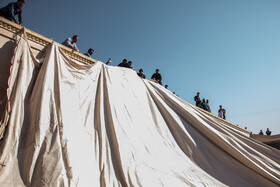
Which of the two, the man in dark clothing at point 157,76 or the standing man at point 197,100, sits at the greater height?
the man in dark clothing at point 157,76

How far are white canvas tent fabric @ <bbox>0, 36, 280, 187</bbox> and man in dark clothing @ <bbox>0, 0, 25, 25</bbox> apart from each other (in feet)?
2.20

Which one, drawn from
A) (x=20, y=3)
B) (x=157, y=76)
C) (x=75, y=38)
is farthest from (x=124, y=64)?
(x=20, y=3)

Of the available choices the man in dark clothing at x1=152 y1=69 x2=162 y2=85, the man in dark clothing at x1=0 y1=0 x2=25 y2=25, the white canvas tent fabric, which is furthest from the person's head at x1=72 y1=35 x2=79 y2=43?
the man in dark clothing at x1=152 y1=69 x2=162 y2=85

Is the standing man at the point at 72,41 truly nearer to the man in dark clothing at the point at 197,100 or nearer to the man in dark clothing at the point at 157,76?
the man in dark clothing at the point at 157,76

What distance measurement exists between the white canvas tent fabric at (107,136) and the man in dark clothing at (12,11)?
67 centimetres

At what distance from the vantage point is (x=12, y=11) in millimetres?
3244

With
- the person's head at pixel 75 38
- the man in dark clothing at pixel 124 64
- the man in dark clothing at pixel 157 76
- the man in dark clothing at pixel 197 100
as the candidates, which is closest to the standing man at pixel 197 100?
the man in dark clothing at pixel 197 100

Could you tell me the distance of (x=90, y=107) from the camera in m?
3.23

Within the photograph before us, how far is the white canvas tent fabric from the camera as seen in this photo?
237 cm

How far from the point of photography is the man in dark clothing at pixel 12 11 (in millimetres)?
3217

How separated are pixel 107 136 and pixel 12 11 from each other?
232 cm

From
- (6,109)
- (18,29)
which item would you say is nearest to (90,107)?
(6,109)

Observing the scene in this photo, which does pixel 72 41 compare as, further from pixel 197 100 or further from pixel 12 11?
pixel 197 100

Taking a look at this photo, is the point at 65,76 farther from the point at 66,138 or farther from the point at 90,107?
the point at 66,138
